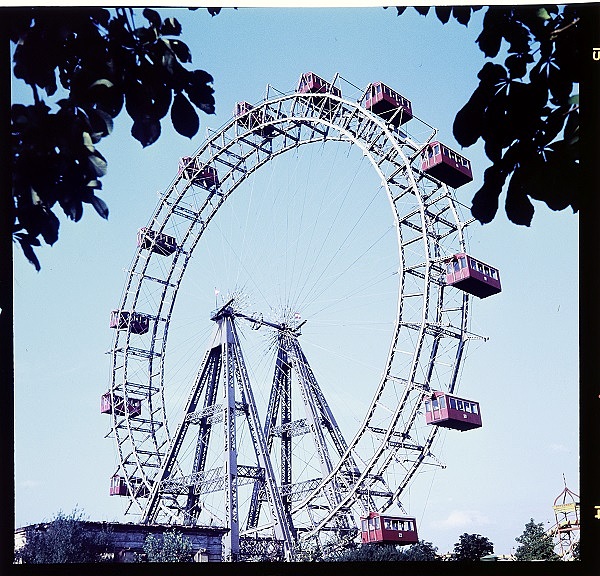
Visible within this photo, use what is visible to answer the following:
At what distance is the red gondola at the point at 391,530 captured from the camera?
43.2ft

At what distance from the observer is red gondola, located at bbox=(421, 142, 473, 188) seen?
616 inches

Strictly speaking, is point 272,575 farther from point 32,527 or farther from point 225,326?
point 225,326

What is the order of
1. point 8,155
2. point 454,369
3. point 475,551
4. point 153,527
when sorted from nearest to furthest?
point 8,155 < point 475,551 < point 153,527 < point 454,369

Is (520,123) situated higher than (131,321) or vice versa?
(131,321)

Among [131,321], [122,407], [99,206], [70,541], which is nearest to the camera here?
[99,206]

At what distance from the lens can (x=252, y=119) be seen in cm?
1959

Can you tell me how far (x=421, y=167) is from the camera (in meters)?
16.0

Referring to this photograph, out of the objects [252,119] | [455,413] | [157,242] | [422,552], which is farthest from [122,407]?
[422,552]

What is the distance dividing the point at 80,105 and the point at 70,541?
1022cm

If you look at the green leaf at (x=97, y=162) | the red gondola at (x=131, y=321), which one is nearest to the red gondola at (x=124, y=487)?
the red gondola at (x=131, y=321)

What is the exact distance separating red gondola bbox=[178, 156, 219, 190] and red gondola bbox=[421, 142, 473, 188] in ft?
20.8

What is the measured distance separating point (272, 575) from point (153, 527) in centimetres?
702

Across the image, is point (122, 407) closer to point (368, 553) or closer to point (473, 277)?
point (368, 553)

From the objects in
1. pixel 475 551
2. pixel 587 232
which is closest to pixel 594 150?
pixel 587 232
